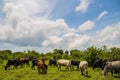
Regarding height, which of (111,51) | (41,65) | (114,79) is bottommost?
(114,79)

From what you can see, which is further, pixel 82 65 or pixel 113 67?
pixel 82 65

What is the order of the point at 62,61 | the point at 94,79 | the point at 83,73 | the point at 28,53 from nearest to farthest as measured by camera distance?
the point at 94,79 < the point at 83,73 < the point at 62,61 < the point at 28,53

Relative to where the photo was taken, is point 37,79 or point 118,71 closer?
point 37,79

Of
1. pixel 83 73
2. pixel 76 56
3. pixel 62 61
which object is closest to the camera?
pixel 83 73

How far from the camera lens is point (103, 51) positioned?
45125mm

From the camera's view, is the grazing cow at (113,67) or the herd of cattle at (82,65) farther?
the herd of cattle at (82,65)

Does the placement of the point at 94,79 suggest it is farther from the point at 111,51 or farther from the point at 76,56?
the point at 76,56

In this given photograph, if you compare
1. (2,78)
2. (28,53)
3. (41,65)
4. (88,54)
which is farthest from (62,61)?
(28,53)

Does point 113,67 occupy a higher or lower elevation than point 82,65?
lower

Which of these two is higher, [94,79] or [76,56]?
[76,56]

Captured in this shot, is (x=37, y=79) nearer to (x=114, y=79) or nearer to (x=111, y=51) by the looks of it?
(x=114, y=79)

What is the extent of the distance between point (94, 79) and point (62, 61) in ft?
31.3

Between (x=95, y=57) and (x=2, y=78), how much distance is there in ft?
60.5

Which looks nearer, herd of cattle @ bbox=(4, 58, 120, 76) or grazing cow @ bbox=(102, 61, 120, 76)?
grazing cow @ bbox=(102, 61, 120, 76)
